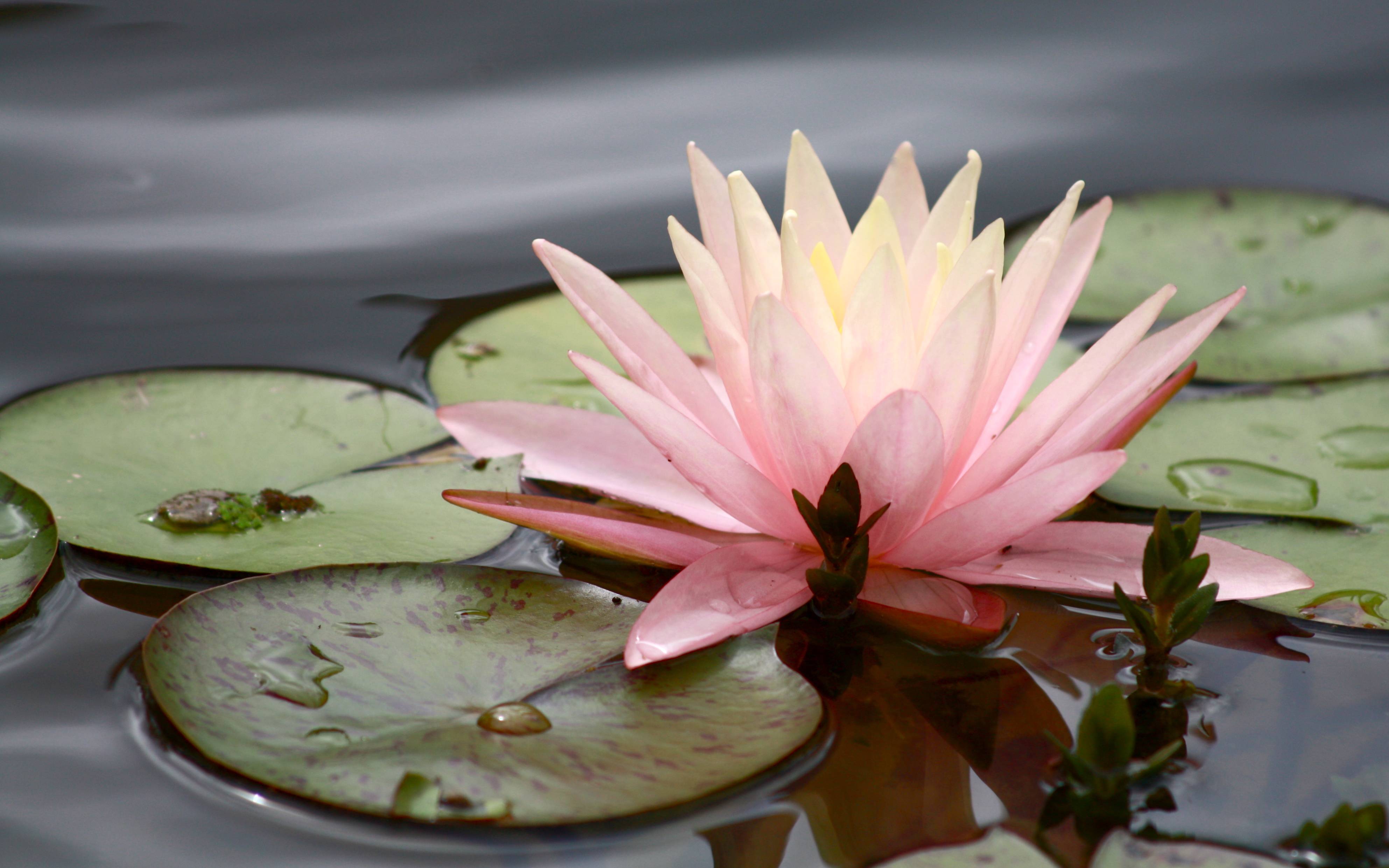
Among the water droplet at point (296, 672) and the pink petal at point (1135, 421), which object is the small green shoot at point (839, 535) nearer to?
the pink petal at point (1135, 421)

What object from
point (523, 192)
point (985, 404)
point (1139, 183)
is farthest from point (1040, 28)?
point (985, 404)

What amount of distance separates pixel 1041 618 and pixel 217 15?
3095mm

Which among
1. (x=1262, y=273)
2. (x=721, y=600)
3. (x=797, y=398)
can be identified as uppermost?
(x=1262, y=273)

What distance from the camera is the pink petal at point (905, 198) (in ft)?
4.51

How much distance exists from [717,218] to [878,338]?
0.33 m

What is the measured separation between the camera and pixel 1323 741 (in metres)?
1.06

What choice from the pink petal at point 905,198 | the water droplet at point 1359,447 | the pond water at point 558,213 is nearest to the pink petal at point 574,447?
the pond water at point 558,213

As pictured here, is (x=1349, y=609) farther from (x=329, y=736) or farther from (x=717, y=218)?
(x=329, y=736)

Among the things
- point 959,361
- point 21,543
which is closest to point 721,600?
point 959,361

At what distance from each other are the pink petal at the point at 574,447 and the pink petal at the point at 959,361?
13.7 inches

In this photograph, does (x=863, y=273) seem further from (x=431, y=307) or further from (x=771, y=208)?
(x=771, y=208)

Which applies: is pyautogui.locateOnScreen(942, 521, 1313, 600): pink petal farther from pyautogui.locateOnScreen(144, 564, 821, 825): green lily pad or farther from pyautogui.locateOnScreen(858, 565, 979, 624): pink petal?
pyautogui.locateOnScreen(144, 564, 821, 825): green lily pad

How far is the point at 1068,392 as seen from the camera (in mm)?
1138

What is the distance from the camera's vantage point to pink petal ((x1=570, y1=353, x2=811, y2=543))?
1.10 meters
